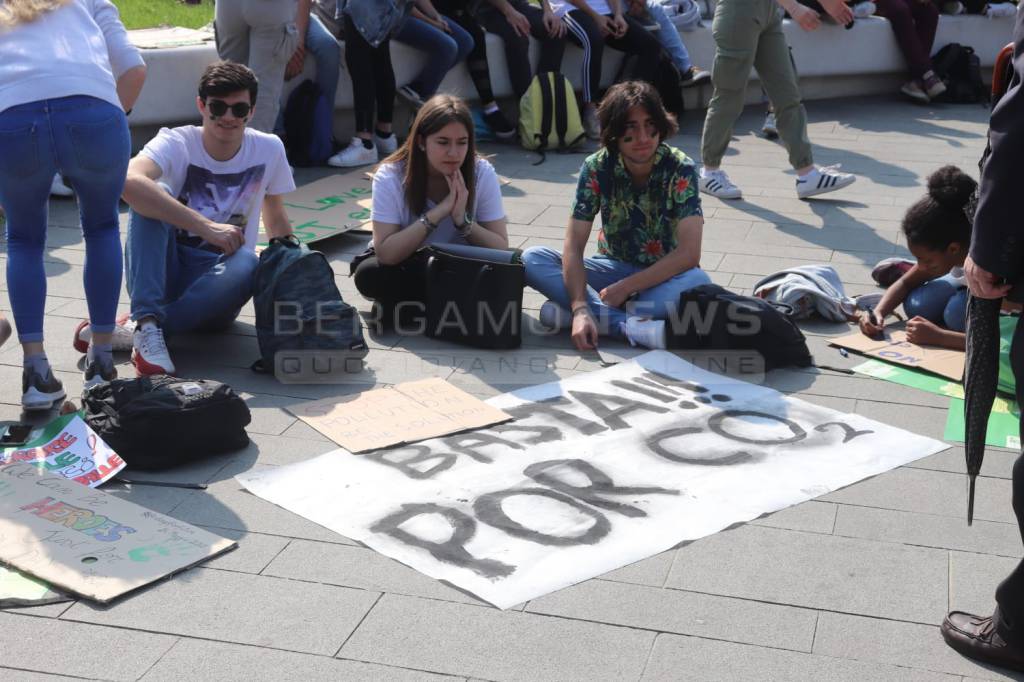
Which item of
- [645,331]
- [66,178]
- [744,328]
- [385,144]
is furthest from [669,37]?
[66,178]

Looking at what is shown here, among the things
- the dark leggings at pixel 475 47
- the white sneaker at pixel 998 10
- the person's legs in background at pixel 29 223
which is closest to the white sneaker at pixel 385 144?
the dark leggings at pixel 475 47

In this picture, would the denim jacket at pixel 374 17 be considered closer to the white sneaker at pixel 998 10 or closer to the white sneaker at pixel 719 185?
the white sneaker at pixel 719 185

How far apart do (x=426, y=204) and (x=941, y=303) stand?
6.92 ft

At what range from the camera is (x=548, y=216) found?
705cm

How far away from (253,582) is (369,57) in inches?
226

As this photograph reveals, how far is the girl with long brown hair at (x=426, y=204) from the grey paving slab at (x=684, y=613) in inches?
90.0

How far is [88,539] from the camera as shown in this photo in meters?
3.25

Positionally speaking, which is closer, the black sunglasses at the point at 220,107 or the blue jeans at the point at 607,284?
the black sunglasses at the point at 220,107

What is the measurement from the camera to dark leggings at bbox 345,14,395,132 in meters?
8.24

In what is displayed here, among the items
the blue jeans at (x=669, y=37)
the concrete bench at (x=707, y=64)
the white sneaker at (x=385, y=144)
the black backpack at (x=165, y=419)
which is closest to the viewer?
the black backpack at (x=165, y=419)

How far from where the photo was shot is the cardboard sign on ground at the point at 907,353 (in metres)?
4.65

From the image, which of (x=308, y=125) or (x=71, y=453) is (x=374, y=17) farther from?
(x=71, y=453)

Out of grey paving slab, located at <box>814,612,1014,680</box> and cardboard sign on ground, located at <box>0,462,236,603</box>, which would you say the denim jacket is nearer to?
cardboard sign on ground, located at <box>0,462,236,603</box>

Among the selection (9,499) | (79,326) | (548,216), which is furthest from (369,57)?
(9,499)
